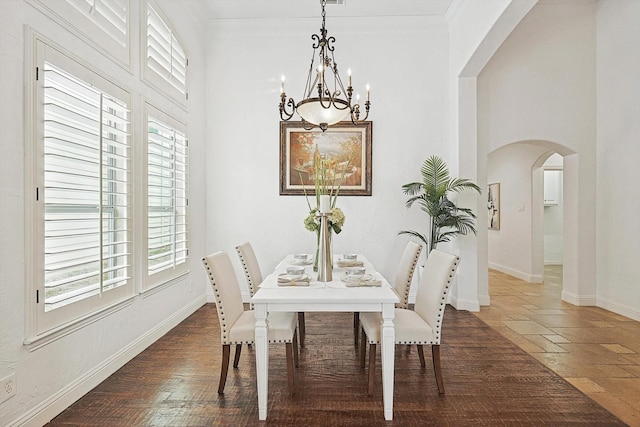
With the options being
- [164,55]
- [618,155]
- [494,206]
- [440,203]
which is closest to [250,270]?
[164,55]

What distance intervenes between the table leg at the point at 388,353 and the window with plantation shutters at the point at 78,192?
1941 millimetres

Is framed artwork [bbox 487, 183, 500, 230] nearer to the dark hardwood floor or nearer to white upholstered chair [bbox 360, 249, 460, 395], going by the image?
the dark hardwood floor

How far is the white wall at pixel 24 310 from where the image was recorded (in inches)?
78.8

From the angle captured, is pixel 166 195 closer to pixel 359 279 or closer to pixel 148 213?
pixel 148 213

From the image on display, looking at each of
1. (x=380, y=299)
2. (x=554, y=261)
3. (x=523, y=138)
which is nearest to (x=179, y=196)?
(x=380, y=299)

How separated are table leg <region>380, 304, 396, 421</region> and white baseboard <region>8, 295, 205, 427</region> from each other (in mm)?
1974

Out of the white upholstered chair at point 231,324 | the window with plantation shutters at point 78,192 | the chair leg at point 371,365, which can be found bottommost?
the chair leg at point 371,365

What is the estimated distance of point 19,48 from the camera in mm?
2094

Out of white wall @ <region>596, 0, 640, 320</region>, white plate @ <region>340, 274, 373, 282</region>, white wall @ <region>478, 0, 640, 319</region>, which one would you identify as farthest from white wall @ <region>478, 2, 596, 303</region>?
white plate @ <region>340, 274, 373, 282</region>

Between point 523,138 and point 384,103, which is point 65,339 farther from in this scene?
point 523,138

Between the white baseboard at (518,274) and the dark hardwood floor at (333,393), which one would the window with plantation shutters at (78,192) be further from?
the white baseboard at (518,274)

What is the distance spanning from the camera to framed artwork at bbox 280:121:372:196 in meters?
5.17

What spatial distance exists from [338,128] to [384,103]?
2.30 feet

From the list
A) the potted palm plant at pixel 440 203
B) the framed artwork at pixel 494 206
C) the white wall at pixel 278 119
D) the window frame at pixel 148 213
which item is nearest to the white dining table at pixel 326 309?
the window frame at pixel 148 213
